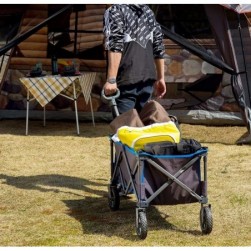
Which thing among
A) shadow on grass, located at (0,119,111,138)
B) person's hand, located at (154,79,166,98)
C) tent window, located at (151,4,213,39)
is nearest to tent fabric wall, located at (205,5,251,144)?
tent window, located at (151,4,213,39)

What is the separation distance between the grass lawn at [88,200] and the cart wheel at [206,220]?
5 cm

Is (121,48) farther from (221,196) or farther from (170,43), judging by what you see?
(170,43)

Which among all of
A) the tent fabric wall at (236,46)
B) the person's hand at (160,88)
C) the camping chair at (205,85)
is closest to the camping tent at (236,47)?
the tent fabric wall at (236,46)

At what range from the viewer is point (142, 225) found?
503 centimetres

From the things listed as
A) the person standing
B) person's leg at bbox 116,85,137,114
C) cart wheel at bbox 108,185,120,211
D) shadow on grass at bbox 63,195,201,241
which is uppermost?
the person standing

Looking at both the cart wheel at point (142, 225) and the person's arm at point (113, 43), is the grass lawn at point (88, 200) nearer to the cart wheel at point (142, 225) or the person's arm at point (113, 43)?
the cart wheel at point (142, 225)

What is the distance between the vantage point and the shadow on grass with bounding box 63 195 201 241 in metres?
5.33

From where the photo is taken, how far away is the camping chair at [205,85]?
33.7 ft

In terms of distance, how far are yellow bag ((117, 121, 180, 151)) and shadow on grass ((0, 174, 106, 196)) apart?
1.46m

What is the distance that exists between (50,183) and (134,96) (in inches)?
61.4

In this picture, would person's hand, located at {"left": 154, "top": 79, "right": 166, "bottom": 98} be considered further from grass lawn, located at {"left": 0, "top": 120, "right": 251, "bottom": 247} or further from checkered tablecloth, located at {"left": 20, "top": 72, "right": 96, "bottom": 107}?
checkered tablecloth, located at {"left": 20, "top": 72, "right": 96, "bottom": 107}

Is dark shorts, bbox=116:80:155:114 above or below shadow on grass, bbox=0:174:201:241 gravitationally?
above

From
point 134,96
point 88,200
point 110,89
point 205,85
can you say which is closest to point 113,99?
point 110,89

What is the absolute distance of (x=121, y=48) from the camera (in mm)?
5762
